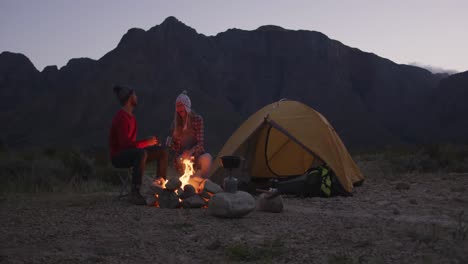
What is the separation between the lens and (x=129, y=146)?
24.9ft

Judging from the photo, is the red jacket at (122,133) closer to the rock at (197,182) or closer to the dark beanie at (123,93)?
the dark beanie at (123,93)

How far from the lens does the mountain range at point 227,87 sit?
48.8m

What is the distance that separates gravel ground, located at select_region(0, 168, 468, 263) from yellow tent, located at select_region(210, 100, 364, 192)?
A: 45.4 inches

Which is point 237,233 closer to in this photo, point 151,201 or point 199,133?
point 151,201

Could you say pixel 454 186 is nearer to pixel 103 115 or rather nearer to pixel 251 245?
pixel 251 245

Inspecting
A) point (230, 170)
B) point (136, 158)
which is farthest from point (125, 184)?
point (230, 170)

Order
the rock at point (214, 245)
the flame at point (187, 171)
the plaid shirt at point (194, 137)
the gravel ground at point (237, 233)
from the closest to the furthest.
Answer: the gravel ground at point (237, 233), the rock at point (214, 245), the flame at point (187, 171), the plaid shirt at point (194, 137)

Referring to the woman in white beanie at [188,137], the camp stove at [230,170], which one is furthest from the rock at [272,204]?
the woman in white beanie at [188,137]

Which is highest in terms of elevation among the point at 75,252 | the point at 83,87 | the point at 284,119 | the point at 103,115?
the point at 83,87

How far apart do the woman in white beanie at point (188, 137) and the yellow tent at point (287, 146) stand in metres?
1.00

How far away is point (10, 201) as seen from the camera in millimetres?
8094

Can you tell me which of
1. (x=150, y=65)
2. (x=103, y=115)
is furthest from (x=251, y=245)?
(x=150, y=65)

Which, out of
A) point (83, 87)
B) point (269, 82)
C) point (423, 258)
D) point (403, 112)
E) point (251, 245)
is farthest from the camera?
point (269, 82)

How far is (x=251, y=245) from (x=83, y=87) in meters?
53.2
